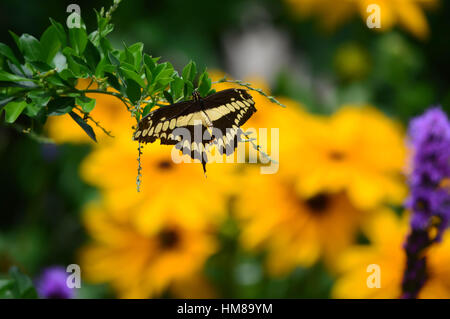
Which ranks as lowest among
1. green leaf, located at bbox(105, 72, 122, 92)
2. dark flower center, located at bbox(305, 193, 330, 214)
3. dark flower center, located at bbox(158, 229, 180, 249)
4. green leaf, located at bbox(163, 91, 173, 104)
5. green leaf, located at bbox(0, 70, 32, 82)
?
dark flower center, located at bbox(158, 229, 180, 249)

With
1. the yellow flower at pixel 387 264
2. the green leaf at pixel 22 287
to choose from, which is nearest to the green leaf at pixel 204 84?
the green leaf at pixel 22 287

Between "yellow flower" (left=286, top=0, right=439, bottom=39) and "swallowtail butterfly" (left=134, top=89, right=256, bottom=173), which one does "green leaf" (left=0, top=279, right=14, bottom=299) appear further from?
"yellow flower" (left=286, top=0, right=439, bottom=39)

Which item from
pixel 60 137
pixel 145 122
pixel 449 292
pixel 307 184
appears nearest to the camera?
pixel 145 122

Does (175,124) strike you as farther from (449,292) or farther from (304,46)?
(304,46)

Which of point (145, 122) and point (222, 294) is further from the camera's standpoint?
point (222, 294)

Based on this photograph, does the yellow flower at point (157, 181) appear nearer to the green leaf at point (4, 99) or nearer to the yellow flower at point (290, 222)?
the yellow flower at point (290, 222)

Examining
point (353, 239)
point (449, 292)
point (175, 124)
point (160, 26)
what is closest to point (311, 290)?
point (353, 239)

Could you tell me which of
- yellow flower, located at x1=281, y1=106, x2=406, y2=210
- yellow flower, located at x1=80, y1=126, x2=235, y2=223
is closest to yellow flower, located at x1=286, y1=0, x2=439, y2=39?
yellow flower, located at x1=281, y1=106, x2=406, y2=210
